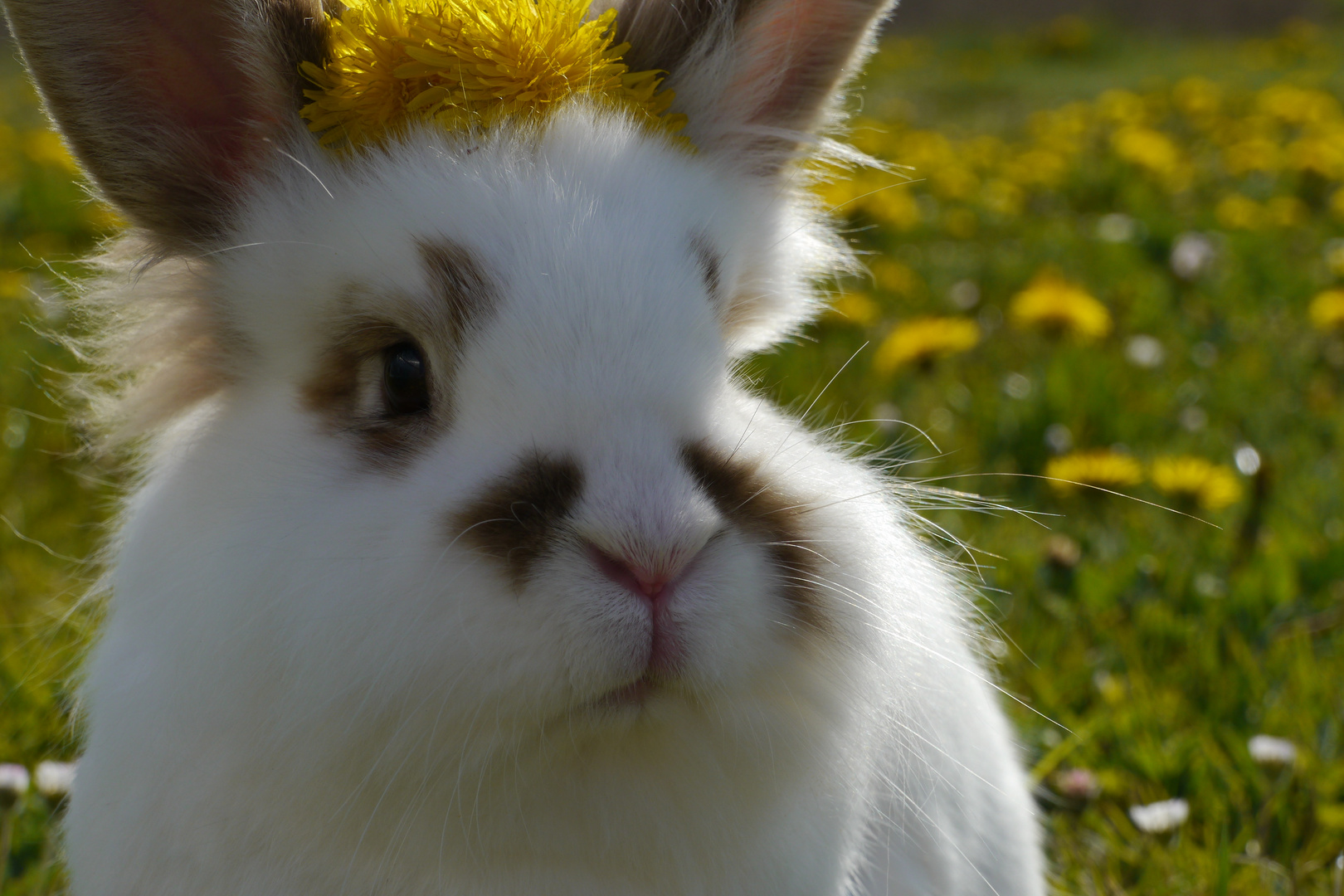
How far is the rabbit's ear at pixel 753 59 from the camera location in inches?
80.8

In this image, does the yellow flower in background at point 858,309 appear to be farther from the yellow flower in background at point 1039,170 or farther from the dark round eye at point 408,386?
the dark round eye at point 408,386

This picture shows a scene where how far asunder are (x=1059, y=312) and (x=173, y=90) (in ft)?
11.6

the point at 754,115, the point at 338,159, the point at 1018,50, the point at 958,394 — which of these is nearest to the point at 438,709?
the point at 338,159

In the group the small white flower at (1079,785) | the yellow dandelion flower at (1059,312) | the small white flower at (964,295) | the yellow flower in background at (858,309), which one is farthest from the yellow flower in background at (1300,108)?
the small white flower at (1079,785)

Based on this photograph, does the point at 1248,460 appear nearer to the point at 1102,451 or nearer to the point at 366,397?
the point at 1102,451

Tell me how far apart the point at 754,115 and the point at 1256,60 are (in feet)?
49.9

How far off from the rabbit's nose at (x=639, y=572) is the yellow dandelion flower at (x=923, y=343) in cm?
292

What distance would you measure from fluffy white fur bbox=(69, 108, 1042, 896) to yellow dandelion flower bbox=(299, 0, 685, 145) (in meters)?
0.06

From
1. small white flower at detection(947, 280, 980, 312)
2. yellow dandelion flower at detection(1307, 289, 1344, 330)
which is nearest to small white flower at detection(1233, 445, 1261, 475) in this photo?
yellow dandelion flower at detection(1307, 289, 1344, 330)

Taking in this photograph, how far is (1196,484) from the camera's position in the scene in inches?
138

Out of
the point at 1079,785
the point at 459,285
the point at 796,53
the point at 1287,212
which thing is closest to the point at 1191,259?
the point at 1287,212

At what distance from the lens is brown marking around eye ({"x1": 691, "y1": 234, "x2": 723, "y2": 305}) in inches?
70.9

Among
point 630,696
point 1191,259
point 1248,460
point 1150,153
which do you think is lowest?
point 1150,153

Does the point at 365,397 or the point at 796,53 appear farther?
the point at 796,53
